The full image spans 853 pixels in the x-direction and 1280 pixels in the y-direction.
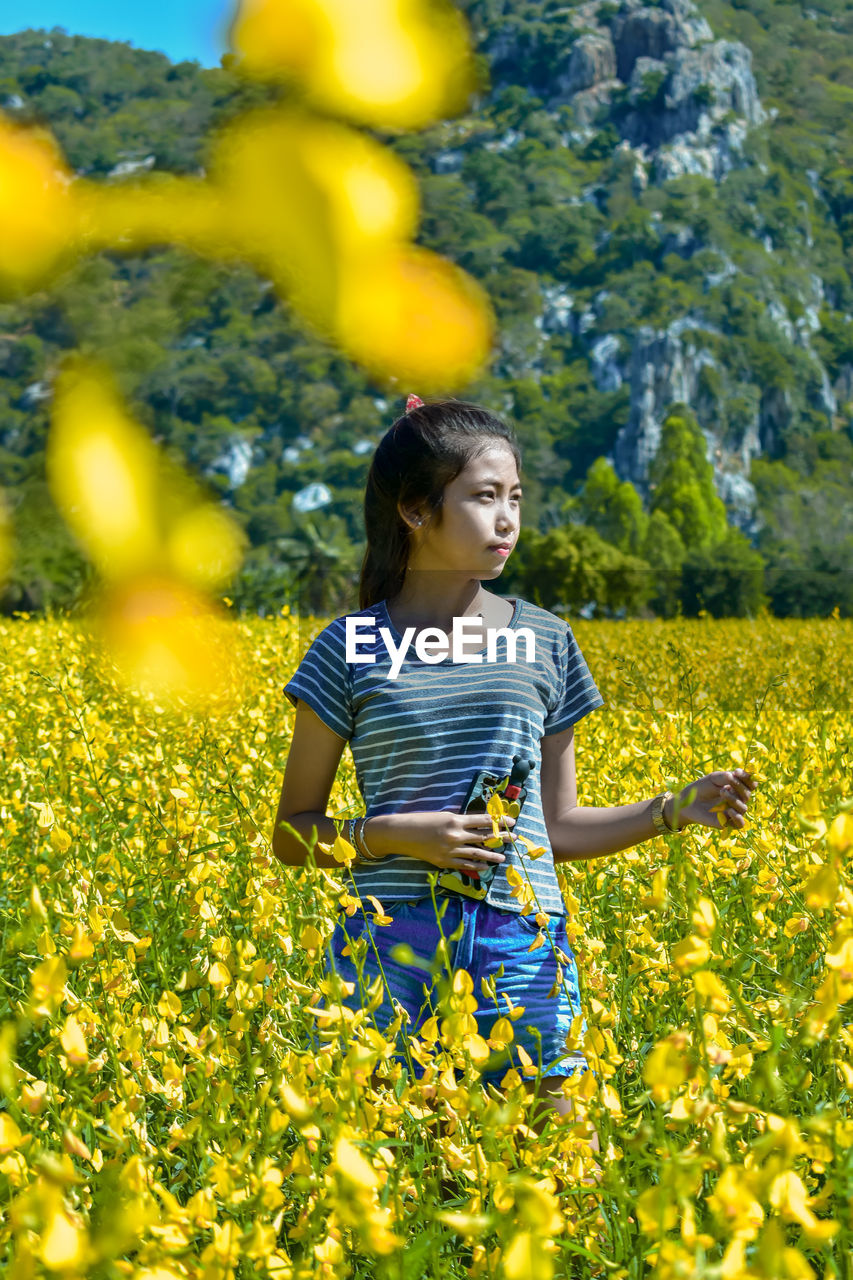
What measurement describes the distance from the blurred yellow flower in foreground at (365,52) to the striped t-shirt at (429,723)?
989 mm

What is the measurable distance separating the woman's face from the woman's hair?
1 centimetres

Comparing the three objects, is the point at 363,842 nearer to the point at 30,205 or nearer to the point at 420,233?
the point at 420,233

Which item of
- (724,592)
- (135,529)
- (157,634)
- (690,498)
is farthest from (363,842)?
(690,498)

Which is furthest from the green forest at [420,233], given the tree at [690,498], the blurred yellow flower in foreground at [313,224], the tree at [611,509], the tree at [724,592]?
the tree at [690,498]

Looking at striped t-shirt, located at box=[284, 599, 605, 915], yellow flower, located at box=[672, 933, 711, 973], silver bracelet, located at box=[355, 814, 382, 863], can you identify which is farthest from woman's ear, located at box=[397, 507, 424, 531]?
yellow flower, located at box=[672, 933, 711, 973]

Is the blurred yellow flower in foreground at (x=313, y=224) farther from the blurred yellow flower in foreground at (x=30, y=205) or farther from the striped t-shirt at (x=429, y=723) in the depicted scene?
the striped t-shirt at (x=429, y=723)

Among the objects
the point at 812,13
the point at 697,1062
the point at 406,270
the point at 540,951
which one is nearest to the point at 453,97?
the point at 406,270

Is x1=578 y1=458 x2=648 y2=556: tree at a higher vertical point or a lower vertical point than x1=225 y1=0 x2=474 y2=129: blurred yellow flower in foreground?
higher

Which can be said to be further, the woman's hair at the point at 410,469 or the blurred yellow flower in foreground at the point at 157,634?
the woman's hair at the point at 410,469

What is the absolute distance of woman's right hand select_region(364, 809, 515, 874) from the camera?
1.19 meters

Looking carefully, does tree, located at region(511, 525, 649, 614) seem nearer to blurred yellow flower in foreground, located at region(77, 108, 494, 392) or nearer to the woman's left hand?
the woman's left hand

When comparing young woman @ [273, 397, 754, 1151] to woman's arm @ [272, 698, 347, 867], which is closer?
young woman @ [273, 397, 754, 1151]

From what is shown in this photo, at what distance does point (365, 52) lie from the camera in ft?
1.26

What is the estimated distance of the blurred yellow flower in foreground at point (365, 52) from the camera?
36cm
